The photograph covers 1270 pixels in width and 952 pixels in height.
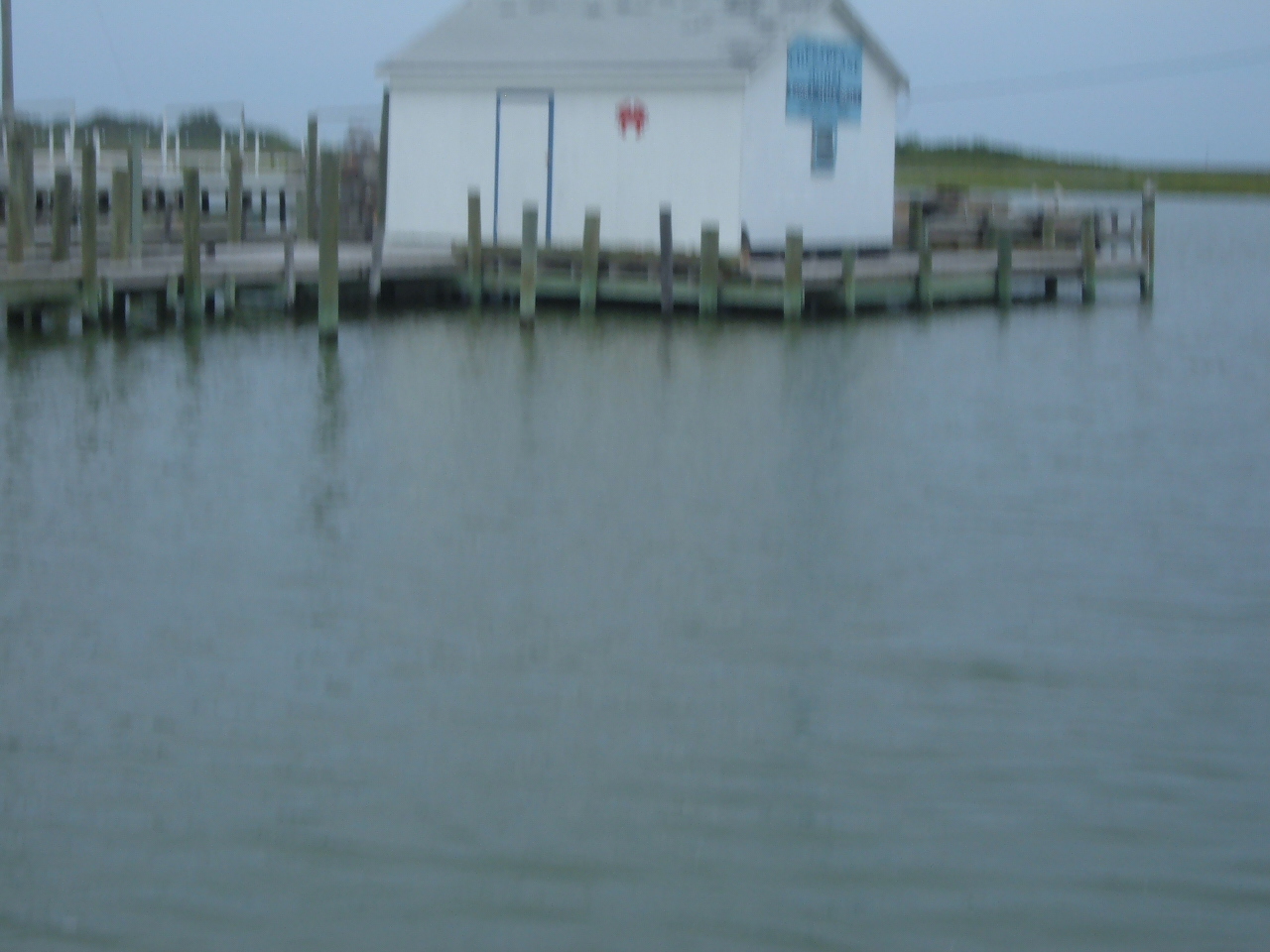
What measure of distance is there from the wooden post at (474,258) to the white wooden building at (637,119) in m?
1.80

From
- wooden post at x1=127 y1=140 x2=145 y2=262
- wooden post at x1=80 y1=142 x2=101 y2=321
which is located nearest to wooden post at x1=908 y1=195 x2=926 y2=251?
wooden post at x1=127 y1=140 x2=145 y2=262

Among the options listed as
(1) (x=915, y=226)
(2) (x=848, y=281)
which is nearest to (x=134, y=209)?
(2) (x=848, y=281)

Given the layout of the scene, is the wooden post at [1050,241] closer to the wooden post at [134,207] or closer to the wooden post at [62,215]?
the wooden post at [134,207]

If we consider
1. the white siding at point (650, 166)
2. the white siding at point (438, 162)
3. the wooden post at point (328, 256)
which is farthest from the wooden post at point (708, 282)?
the wooden post at point (328, 256)

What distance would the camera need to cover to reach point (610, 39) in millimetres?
30859

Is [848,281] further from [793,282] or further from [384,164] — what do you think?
[384,164]

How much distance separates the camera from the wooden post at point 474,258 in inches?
1129

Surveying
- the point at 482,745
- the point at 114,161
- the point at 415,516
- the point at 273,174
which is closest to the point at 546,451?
the point at 415,516

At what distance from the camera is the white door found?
30.7 metres

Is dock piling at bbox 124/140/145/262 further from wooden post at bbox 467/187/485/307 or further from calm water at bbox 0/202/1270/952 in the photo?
calm water at bbox 0/202/1270/952

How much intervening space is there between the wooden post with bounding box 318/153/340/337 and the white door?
6.00m

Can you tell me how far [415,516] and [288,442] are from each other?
3651 millimetres

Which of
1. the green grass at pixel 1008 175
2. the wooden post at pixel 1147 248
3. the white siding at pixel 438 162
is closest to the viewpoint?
the white siding at pixel 438 162

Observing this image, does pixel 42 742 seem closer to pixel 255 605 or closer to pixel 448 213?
pixel 255 605
